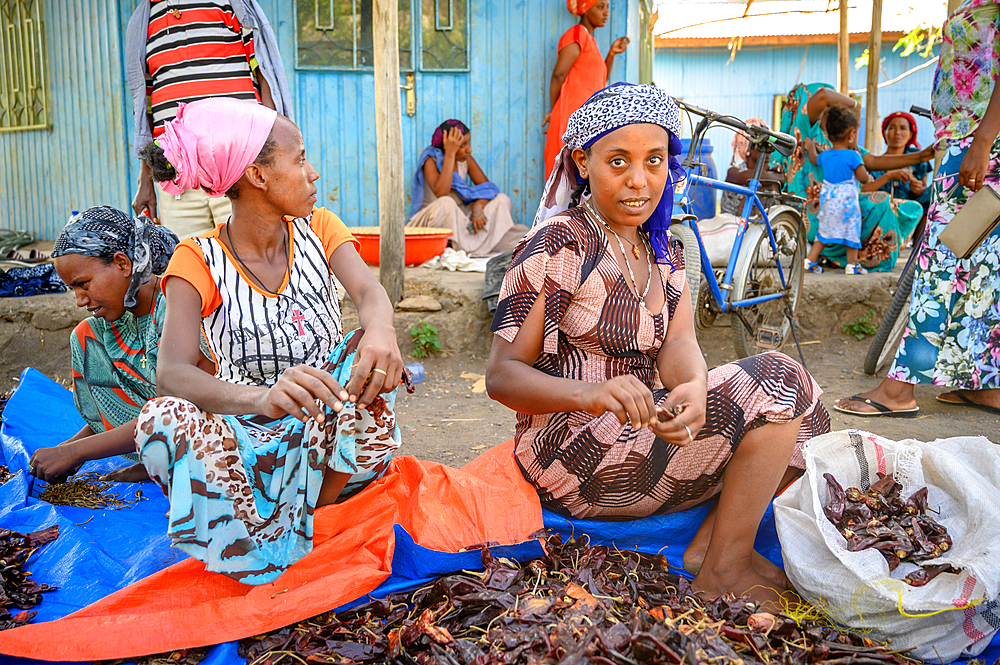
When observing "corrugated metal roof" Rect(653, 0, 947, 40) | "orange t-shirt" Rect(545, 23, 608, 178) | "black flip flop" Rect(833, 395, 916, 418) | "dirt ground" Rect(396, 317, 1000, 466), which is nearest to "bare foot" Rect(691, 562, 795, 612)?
"dirt ground" Rect(396, 317, 1000, 466)

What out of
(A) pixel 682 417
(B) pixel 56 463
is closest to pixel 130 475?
(B) pixel 56 463

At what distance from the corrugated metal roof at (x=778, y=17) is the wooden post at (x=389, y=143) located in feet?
27.9

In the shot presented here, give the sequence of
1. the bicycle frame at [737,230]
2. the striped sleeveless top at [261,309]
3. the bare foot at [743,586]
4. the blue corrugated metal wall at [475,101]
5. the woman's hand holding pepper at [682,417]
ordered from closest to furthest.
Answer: the woman's hand holding pepper at [682,417]
the bare foot at [743,586]
the striped sleeveless top at [261,309]
the bicycle frame at [737,230]
the blue corrugated metal wall at [475,101]

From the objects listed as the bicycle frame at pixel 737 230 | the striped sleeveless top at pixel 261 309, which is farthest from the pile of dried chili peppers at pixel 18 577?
the bicycle frame at pixel 737 230

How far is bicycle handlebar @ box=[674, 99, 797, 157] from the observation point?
4.62 m

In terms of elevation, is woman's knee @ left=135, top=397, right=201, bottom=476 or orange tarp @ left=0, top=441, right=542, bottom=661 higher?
woman's knee @ left=135, top=397, right=201, bottom=476

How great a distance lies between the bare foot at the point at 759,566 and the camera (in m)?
2.10

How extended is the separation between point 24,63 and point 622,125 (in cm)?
674

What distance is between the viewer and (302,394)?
172cm

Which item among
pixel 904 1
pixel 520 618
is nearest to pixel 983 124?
pixel 520 618

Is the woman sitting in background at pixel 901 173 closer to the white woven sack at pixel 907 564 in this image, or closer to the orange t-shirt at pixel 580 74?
the orange t-shirt at pixel 580 74

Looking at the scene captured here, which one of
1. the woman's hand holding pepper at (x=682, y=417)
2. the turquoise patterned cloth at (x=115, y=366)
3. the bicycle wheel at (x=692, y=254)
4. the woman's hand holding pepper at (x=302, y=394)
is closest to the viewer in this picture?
the woman's hand holding pepper at (x=302, y=394)

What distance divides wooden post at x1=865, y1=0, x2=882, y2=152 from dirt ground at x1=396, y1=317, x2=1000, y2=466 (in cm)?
316

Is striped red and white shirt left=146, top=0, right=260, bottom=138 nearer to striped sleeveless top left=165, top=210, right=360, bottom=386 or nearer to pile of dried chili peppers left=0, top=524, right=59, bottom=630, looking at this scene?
striped sleeveless top left=165, top=210, right=360, bottom=386
